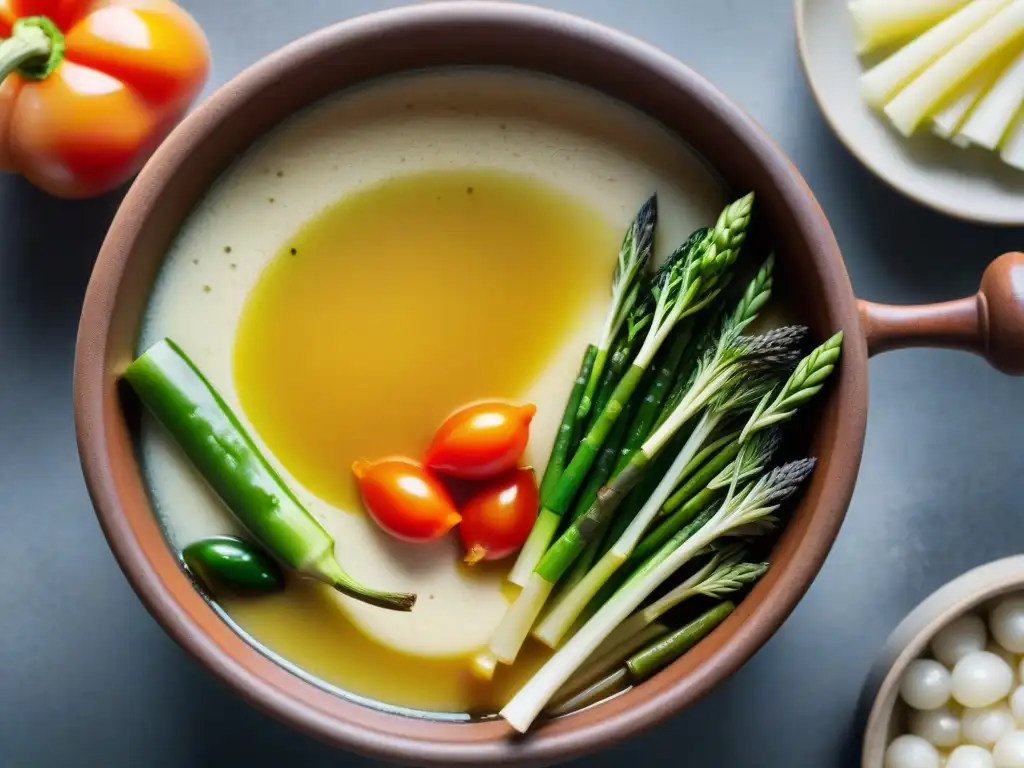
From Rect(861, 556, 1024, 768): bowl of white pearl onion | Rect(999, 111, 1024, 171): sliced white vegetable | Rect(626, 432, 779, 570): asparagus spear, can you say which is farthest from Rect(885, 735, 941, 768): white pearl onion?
Rect(999, 111, 1024, 171): sliced white vegetable

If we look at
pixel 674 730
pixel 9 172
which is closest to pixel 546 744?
pixel 674 730

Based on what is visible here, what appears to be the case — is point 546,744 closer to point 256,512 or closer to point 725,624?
point 725,624

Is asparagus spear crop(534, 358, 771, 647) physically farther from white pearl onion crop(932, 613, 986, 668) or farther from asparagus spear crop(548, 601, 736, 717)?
white pearl onion crop(932, 613, 986, 668)

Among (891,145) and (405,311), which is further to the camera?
(891,145)

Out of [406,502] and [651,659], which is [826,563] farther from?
[406,502]

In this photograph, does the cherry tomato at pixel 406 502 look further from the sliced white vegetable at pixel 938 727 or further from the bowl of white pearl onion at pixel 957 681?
the sliced white vegetable at pixel 938 727

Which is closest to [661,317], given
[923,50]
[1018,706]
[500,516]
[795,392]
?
[795,392]
